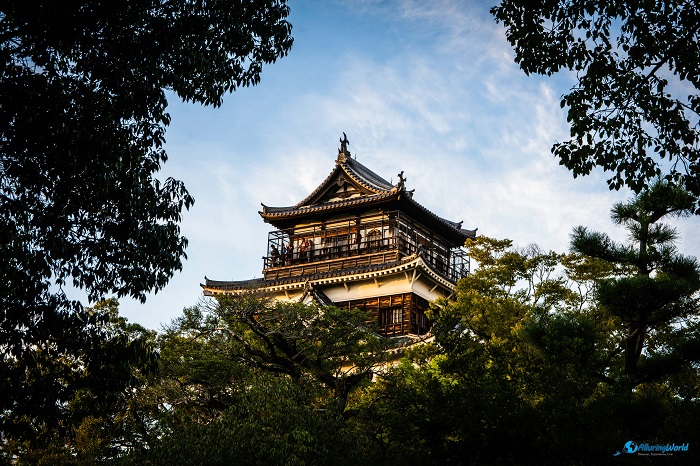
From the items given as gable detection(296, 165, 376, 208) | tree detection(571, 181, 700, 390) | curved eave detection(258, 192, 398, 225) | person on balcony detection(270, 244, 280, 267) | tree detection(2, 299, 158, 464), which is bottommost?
tree detection(2, 299, 158, 464)

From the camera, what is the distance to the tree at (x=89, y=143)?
1145 centimetres

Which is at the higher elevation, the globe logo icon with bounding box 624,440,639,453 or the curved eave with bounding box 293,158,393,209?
the curved eave with bounding box 293,158,393,209

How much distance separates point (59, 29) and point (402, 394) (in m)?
9.69

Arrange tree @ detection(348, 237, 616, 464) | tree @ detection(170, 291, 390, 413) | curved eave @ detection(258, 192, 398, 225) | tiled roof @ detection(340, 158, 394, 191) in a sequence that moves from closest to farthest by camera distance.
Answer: tree @ detection(348, 237, 616, 464), tree @ detection(170, 291, 390, 413), curved eave @ detection(258, 192, 398, 225), tiled roof @ detection(340, 158, 394, 191)

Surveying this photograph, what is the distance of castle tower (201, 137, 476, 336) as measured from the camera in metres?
37.2

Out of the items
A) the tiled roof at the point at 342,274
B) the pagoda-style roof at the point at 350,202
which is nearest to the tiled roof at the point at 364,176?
the pagoda-style roof at the point at 350,202

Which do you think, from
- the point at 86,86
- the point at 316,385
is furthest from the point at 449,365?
the point at 86,86

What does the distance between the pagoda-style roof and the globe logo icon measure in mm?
25713

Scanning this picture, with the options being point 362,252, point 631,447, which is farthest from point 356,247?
point 631,447

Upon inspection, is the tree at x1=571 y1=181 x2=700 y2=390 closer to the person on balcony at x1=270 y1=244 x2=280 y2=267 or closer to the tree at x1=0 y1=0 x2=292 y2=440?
the tree at x1=0 y1=0 x2=292 y2=440

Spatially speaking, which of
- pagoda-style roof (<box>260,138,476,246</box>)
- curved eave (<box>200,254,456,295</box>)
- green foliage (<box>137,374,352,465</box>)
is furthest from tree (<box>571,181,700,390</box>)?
pagoda-style roof (<box>260,138,476,246</box>)

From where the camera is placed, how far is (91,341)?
13031 millimetres

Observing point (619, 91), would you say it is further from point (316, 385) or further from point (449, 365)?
point (316, 385)

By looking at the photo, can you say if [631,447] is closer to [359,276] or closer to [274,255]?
[359,276]
